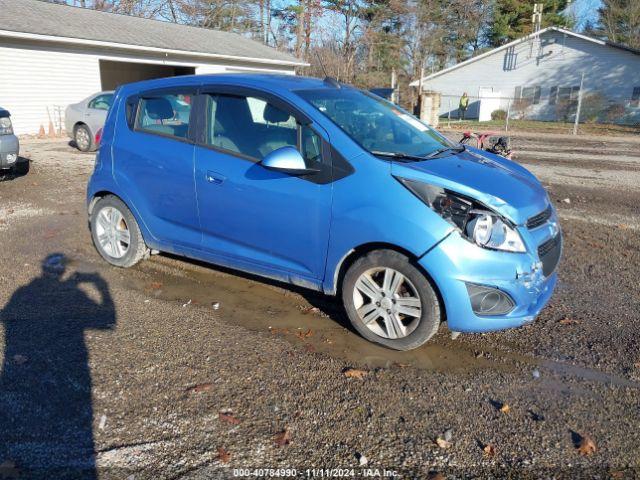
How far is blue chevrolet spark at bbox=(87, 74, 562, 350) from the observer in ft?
11.4

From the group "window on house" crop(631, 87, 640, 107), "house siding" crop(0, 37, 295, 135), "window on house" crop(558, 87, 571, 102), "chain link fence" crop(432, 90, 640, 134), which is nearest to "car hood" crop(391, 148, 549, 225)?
"house siding" crop(0, 37, 295, 135)

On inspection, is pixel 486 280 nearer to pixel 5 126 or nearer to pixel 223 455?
pixel 223 455

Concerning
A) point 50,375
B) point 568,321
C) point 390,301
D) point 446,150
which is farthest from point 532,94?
point 50,375

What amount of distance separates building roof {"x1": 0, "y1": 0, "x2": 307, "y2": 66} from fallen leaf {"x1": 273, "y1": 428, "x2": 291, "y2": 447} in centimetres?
1791

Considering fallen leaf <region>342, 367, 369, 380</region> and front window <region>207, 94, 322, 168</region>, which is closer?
fallen leaf <region>342, 367, 369, 380</region>

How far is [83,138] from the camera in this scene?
1389 cm

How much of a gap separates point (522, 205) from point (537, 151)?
13.6 m

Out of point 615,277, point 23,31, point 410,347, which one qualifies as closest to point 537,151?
point 615,277

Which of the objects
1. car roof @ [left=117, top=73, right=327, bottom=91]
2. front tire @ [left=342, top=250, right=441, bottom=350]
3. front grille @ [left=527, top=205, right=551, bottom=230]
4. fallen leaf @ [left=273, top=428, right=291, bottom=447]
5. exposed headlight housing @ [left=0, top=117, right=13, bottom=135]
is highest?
car roof @ [left=117, top=73, right=327, bottom=91]

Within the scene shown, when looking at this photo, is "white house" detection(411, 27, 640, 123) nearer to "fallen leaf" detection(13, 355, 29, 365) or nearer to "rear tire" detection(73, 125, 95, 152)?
"rear tire" detection(73, 125, 95, 152)

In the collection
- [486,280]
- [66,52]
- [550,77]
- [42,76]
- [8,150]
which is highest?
[550,77]

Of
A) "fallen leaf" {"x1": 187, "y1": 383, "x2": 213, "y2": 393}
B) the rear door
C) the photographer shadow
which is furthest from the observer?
the rear door

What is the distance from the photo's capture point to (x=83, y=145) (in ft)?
45.8

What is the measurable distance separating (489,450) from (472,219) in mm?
1416
